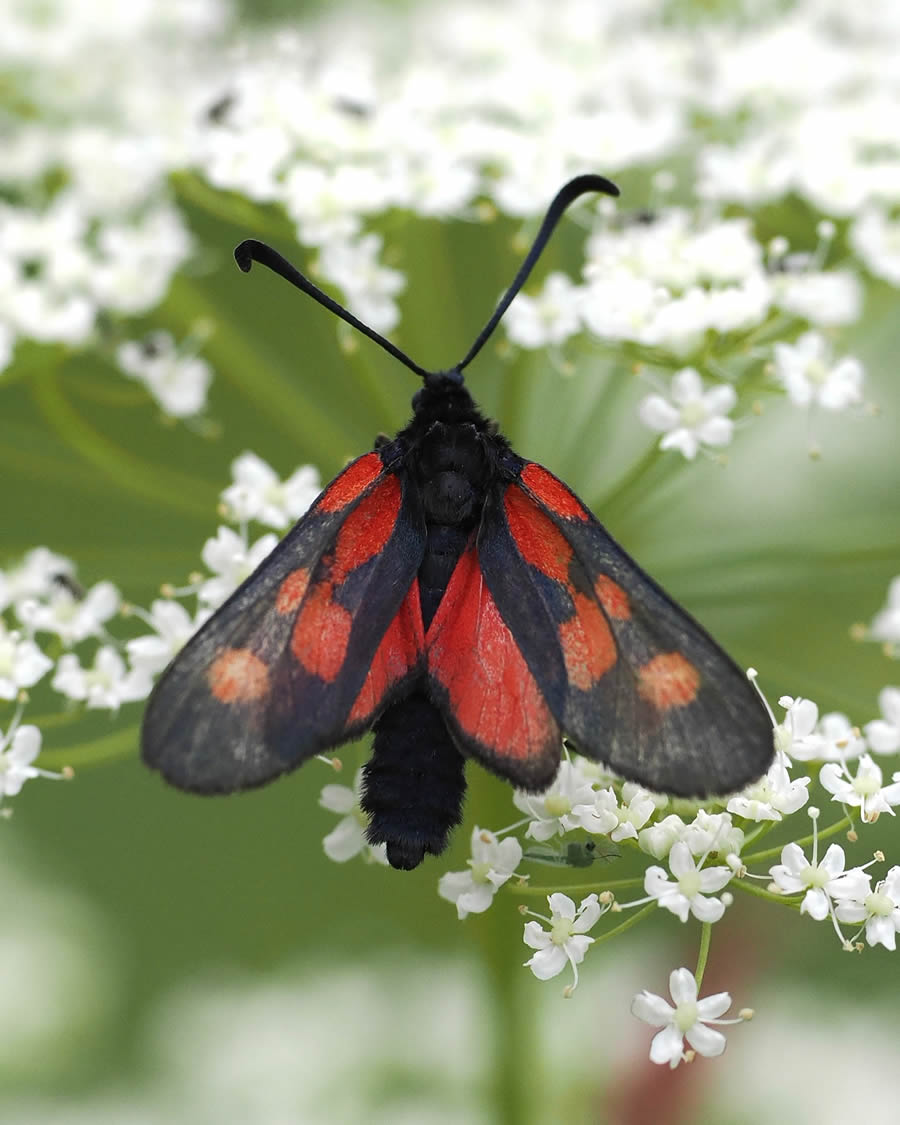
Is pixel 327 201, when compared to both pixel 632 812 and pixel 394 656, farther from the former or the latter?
pixel 632 812

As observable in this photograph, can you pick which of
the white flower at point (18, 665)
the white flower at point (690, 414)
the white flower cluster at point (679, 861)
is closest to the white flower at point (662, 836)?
the white flower cluster at point (679, 861)

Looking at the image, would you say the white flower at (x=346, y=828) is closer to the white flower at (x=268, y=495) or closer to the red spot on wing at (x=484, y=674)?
the red spot on wing at (x=484, y=674)

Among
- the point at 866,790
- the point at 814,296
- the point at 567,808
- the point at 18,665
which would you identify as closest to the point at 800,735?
the point at 866,790

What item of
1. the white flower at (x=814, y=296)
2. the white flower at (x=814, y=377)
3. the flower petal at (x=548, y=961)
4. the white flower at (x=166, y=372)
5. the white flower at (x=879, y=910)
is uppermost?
the white flower at (x=166, y=372)

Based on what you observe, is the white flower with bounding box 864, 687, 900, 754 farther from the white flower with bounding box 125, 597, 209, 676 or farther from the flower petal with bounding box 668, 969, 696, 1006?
the white flower with bounding box 125, 597, 209, 676

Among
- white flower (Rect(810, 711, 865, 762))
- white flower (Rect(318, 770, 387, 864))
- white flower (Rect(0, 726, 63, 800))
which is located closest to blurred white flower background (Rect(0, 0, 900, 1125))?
white flower (Rect(0, 726, 63, 800))

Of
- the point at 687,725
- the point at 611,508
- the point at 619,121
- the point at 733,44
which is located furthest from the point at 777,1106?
the point at 733,44
